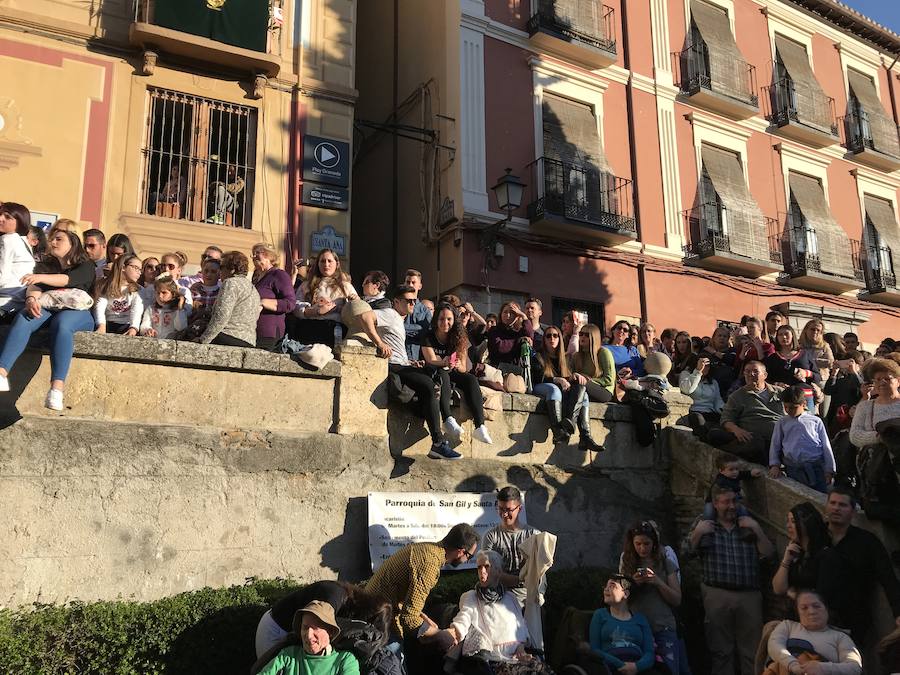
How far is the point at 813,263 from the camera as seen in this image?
16.8 m

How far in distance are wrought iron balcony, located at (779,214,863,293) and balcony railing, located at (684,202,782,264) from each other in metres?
0.80

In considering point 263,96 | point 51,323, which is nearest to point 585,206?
point 263,96

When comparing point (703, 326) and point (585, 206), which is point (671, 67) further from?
point (703, 326)

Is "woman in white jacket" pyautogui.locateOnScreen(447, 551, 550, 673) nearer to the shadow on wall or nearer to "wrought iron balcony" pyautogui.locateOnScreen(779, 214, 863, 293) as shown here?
the shadow on wall

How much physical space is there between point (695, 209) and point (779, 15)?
6144mm

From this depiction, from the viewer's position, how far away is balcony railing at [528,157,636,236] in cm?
1355

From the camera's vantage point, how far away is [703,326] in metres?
15.2

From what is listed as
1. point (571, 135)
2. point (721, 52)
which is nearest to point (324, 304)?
point (571, 135)

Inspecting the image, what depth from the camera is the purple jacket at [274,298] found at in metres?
7.05

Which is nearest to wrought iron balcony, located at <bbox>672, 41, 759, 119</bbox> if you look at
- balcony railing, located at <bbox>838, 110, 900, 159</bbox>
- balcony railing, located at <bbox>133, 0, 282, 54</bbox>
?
balcony railing, located at <bbox>838, 110, 900, 159</bbox>

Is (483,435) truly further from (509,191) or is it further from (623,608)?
(509,191)

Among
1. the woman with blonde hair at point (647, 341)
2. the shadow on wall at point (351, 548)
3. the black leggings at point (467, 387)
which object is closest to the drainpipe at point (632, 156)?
the woman with blonde hair at point (647, 341)

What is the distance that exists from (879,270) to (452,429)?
597 inches

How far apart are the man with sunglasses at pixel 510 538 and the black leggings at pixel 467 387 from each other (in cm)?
113
